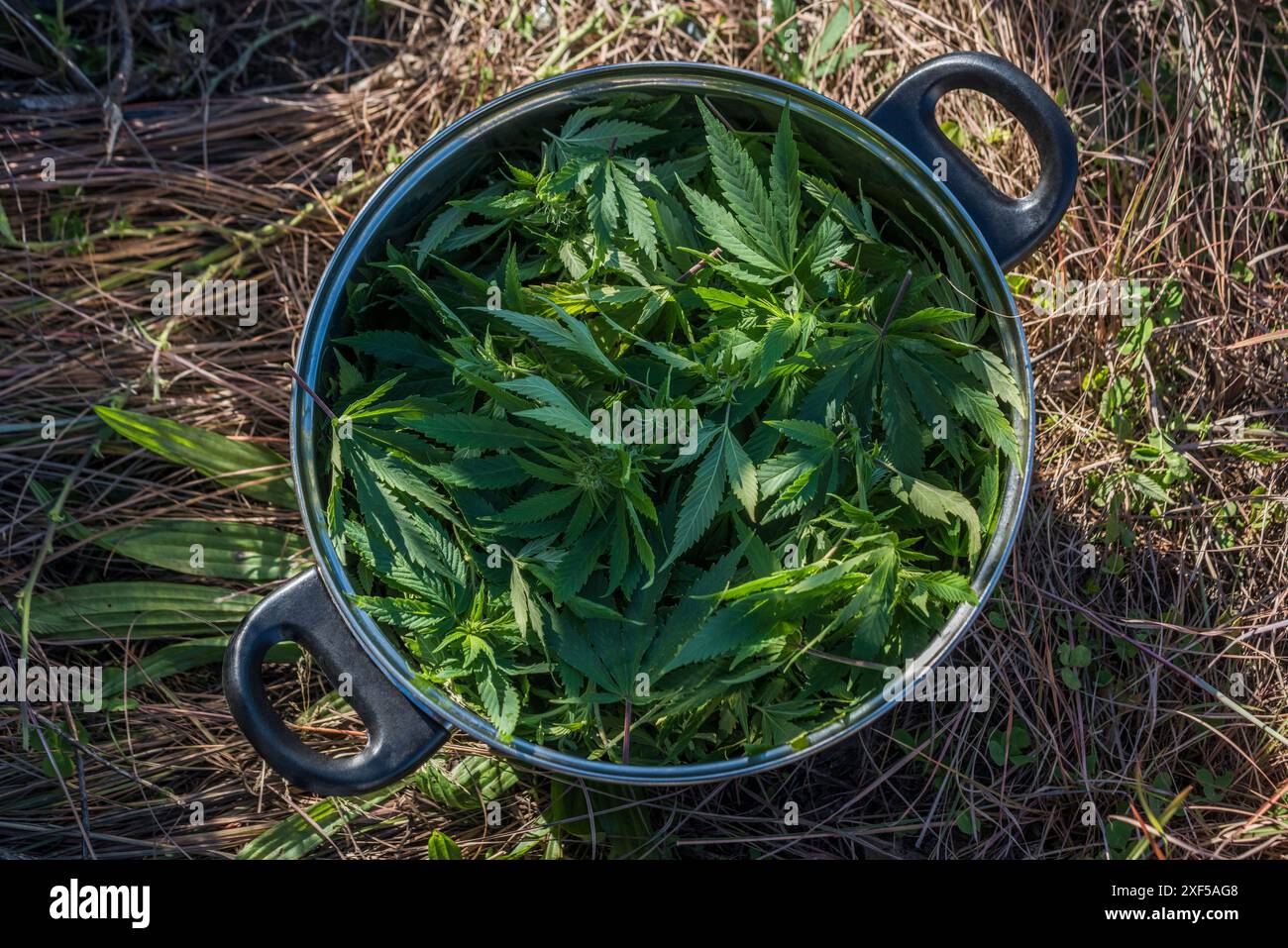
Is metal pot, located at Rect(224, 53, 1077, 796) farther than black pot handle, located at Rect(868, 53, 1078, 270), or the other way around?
black pot handle, located at Rect(868, 53, 1078, 270)

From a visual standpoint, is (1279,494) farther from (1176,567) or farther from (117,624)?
(117,624)

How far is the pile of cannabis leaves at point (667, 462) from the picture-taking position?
1384mm

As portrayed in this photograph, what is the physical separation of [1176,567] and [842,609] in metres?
0.97

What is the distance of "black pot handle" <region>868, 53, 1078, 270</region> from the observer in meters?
1.53

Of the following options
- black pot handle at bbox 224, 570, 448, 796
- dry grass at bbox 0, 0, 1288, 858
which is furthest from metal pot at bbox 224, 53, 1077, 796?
dry grass at bbox 0, 0, 1288, 858

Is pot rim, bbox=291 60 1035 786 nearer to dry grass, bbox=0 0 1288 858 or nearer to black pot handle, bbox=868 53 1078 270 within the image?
black pot handle, bbox=868 53 1078 270

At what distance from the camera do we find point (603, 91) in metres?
1.56

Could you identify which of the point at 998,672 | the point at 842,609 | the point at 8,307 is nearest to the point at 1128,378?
the point at 998,672

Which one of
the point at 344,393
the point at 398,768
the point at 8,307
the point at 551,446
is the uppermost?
the point at 8,307

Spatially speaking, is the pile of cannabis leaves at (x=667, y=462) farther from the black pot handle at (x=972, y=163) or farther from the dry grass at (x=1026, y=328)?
the dry grass at (x=1026, y=328)

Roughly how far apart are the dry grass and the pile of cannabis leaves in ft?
1.70

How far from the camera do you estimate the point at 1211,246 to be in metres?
1.99

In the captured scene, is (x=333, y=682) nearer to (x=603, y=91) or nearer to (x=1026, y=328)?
(x=603, y=91)

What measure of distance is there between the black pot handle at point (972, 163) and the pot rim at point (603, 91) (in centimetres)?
7
